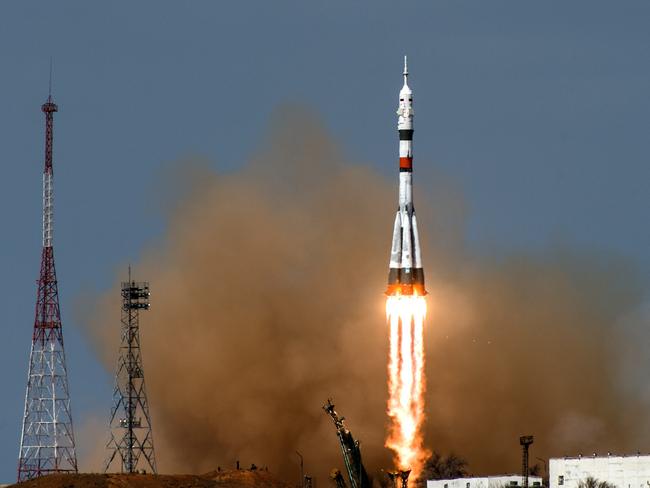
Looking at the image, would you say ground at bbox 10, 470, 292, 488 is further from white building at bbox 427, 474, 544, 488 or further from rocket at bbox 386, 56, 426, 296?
rocket at bbox 386, 56, 426, 296

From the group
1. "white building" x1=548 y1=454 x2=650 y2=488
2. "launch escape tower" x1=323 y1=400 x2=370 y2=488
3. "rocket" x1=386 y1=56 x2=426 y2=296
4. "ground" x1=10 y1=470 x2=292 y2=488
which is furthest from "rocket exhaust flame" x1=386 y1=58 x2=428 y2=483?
"white building" x1=548 y1=454 x2=650 y2=488

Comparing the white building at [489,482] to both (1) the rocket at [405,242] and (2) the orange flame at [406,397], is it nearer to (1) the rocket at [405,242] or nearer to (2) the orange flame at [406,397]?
(2) the orange flame at [406,397]

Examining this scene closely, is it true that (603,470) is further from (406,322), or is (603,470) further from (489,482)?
(406,322)

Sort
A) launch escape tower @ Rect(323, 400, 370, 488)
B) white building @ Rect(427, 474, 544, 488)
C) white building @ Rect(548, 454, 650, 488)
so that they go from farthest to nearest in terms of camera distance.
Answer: white building @ Rect(427, 474, 544, 488)
launch escape tower @ Rect(323, 400, 370, 488)
white building @ Rect(548, 454, 650, 488)

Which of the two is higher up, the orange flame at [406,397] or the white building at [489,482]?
the orange flame at [406,397]

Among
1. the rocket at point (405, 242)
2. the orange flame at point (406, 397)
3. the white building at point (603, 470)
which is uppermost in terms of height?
the rocket at point (405, 242)

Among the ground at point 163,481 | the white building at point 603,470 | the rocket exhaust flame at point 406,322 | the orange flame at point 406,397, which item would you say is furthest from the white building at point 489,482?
the ground at point 163,481
